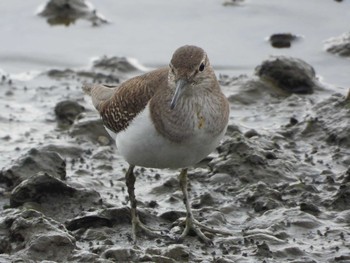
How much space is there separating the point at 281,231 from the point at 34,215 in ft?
6.96

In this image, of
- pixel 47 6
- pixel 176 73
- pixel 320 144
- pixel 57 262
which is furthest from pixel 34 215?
pixel 47 6

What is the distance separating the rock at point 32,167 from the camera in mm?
9188

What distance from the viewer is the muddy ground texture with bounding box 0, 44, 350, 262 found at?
770 cm

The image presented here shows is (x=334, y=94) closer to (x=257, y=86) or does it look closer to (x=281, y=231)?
(x=257, y=86)

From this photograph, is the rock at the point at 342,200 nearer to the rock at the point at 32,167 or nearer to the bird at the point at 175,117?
the bird at the point at 175,117

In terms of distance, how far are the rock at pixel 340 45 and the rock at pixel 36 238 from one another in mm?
6220

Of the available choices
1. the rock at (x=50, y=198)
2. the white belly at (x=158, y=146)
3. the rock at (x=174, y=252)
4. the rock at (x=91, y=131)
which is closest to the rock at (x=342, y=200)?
the white belly at (x=158, y=146)

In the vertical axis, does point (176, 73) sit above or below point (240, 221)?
above

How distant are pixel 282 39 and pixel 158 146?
6149 mm

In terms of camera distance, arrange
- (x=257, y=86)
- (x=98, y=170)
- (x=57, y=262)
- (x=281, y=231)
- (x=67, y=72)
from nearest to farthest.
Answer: (x=57, y=262)
(x=281, y=231)
(x=98, y=170)
(x=257, y=86)
(x=67, y=72)

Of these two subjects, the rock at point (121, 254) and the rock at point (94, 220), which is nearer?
the rock at point (121, 254)

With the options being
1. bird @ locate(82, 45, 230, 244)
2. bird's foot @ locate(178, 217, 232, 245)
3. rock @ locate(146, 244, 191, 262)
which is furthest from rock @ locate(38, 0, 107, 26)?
rock @ locate(146, 244, 191, 262)

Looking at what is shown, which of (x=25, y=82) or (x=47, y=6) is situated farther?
(x=47, y=6)

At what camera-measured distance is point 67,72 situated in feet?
41.4
